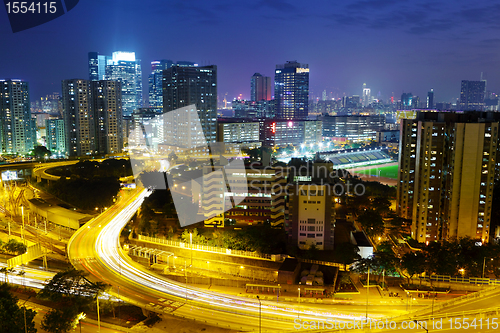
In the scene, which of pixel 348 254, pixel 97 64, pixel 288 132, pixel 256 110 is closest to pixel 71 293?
pixel 348 254

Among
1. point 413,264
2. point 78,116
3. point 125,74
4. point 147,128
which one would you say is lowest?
point 413,264

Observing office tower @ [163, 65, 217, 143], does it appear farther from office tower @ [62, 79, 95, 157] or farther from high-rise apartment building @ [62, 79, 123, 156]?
office tower @ [62, 79, 95, 157]

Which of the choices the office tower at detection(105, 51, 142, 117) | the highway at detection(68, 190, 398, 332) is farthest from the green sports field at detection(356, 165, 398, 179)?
the office tower at detection(105, 51, 142, 117)

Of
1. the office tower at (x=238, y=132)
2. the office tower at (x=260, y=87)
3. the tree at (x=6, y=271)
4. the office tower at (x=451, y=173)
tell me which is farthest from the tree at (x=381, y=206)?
the office tower at (x=260, y=87)

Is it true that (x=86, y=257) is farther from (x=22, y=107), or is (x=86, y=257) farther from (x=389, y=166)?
(x=389, y=166)

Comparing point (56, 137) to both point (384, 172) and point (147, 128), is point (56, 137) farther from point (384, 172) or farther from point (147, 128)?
point (384, 172)
